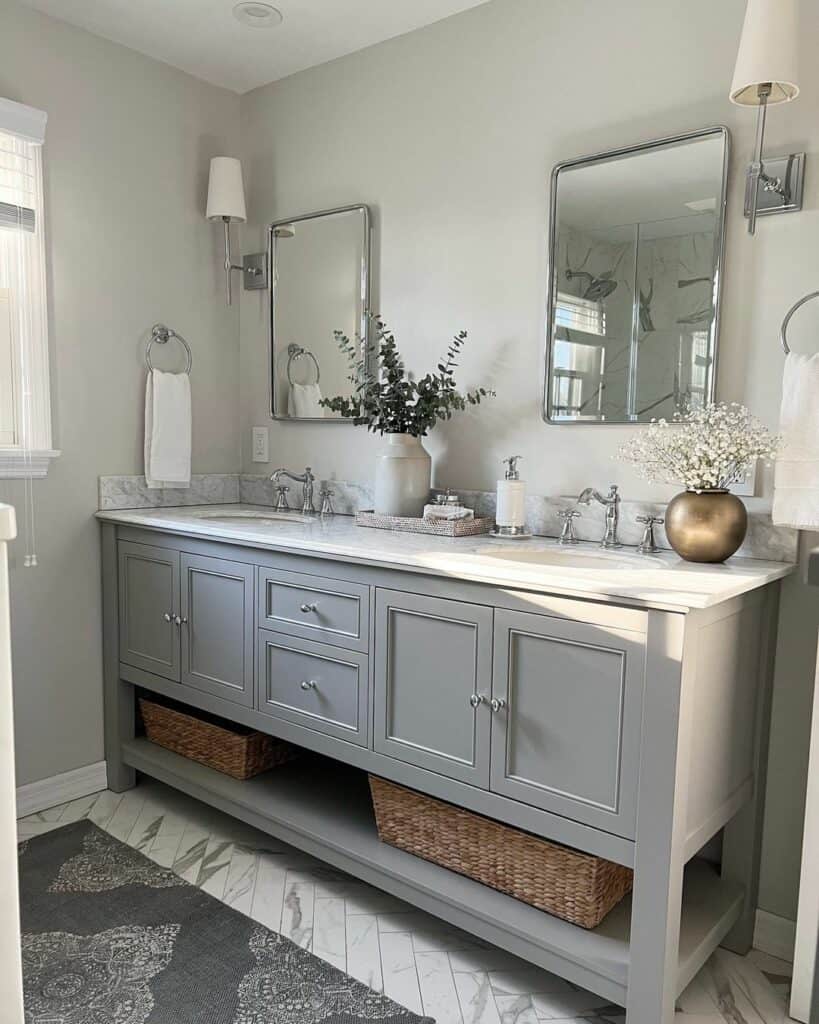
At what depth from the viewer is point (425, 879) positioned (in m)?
1.88

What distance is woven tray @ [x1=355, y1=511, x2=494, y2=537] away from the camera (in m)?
2.20

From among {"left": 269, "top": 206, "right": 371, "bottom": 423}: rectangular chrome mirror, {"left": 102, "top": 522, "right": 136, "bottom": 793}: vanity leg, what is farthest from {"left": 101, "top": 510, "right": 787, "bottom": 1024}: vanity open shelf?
{"left": 269, "top": 206, "right": 371, "bottom": 423}: rectangular chrome mirror

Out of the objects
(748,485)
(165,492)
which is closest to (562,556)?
(748,485)

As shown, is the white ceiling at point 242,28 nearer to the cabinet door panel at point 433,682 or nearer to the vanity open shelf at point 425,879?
the cabinet door panel at point 433,682

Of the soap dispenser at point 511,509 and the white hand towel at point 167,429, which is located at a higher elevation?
the white hand towel at point 167,429

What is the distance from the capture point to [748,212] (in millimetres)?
1873

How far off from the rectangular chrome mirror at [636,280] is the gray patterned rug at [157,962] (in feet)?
4.91

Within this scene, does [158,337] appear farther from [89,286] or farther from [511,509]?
[511,509]

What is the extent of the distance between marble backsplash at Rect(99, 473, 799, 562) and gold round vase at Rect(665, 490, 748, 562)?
0.15 meters

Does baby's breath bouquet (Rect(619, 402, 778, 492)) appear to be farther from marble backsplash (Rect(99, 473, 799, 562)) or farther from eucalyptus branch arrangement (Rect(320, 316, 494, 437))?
eucalyptus branch arrangement (Rect(320, 316, 494, 437))

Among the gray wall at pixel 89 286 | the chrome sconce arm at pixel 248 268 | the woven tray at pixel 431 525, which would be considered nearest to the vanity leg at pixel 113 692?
the gray wall at pixel 89 286

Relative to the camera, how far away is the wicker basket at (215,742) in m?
2.40

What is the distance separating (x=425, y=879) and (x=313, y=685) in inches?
21.0

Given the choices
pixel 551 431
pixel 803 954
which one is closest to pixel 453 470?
pixel 551 431
